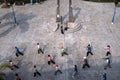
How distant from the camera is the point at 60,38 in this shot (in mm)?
25875

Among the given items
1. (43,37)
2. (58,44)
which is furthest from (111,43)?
(43,37)

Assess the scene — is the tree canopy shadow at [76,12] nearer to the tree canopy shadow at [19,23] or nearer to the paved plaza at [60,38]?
the paved plaza at [60,38]

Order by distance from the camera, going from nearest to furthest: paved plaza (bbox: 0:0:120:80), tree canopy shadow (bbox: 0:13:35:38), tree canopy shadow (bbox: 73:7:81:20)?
paved plaza (bbox: 0:0:120:80) → tree canopy shadow (bbox: 0:13:35:38) → tree canopy shadow (bbox: 73:7:81:20)

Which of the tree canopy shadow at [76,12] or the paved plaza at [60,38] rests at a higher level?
the tree canopy shadow at [76,12]

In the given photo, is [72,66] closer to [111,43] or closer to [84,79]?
[84,79]

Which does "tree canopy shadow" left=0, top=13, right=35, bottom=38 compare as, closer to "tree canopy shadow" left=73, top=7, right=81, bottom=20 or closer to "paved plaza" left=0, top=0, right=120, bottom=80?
"paved plaza" left=0, top=0, right=120, bottom=80

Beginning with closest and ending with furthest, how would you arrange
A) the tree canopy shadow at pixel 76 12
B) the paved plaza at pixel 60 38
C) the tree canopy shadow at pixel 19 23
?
the paved plaza at pixel 60 38
the tree canopy shadow at pixel 19 23
the tree canopy shadow at pixel 76 12

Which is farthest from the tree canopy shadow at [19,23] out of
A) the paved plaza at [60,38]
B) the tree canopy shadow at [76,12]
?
the tree canopy shadow at [76,12]

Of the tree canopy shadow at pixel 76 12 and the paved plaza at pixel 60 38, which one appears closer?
the paved plaza at pixel 60 38

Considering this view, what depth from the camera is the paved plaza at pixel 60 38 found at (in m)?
21.0

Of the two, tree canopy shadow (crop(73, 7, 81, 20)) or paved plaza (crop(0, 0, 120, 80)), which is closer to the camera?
paved plaza (crop(0, 0, 120, 80))

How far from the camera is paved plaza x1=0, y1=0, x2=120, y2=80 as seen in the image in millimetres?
21000

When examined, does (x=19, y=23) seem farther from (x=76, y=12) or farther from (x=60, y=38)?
(x=76, y=12)

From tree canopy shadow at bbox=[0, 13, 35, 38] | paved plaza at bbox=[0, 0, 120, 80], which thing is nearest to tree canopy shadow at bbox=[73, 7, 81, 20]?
paved plaza at bbox=[0, 0, 120, 80]
